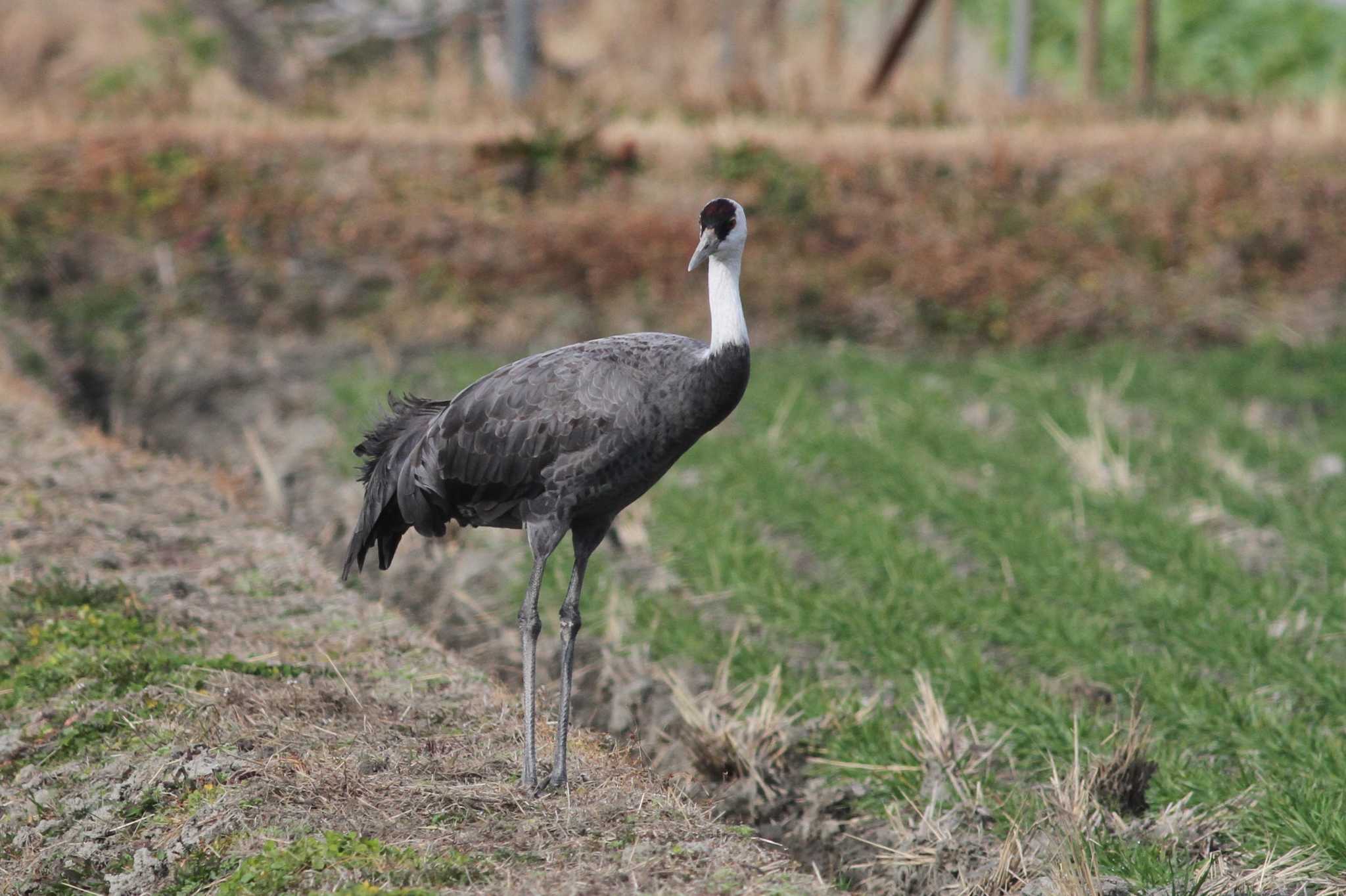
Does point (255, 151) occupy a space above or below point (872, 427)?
above

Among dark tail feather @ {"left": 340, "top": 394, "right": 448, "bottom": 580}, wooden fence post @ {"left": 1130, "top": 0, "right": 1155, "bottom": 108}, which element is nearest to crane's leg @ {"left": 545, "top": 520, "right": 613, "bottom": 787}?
dark tail feather @ {"left": 340, "top": 394, "right": 448, "bottom": 580}

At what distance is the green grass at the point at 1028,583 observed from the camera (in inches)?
237

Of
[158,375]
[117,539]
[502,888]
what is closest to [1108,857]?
[502,888]

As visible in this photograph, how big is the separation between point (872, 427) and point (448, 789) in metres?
6.32

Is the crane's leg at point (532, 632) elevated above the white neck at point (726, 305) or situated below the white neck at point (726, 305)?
below

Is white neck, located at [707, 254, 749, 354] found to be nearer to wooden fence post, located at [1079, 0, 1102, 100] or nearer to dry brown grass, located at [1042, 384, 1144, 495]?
dry brown grass, located at [1042, 384, 1144, 495]

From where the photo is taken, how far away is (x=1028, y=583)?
779 centimetres

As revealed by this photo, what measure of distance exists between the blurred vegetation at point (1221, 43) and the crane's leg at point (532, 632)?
25006 millimetres

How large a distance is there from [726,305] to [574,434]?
0.72 metres

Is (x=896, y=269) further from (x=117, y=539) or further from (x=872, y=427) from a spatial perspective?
(x=117, y=539)

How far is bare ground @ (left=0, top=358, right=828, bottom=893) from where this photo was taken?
15.2ft

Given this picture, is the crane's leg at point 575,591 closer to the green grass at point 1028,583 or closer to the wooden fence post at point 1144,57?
the green grass at point 1028,583

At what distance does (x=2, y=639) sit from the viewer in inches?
249

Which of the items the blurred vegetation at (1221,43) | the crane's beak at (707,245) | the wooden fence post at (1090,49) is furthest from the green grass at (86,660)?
the blurred vegetation at (1221,43)
